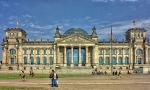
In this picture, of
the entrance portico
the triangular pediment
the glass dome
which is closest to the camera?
the triangular pediment

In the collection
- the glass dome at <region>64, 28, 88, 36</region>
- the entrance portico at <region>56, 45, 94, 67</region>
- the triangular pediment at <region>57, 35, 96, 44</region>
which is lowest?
the entrance portico at <region>56, 45, 94, 67</region>

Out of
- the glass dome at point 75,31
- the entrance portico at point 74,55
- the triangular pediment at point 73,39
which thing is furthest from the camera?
the glass dome at point 75,31

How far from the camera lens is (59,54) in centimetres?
16288

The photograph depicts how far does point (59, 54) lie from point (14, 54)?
2108cm

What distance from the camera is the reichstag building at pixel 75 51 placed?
528ft

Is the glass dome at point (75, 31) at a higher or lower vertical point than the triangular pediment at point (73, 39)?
higher

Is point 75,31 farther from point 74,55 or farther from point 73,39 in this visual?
point 74,55

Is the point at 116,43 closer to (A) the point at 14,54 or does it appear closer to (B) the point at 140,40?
(B) the point at 140,40

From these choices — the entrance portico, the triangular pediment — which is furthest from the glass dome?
the entrance portico

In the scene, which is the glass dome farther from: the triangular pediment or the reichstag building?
the triangular pediment

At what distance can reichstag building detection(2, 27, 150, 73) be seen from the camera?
161 metres

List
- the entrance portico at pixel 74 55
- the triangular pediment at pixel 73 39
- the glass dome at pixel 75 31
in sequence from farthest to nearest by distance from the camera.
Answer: the glass dome at pixel 75 31, the entrance portico at pixel 74 55, the triangular pediment at pixel 73 39

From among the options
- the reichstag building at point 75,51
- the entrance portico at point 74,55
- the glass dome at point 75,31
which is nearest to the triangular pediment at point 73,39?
the reichstag building at point 75,51

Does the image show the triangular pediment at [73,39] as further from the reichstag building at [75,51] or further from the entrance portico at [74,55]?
the entrance portico at [74,55]
